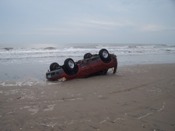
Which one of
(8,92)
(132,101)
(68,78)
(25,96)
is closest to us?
(132,101)

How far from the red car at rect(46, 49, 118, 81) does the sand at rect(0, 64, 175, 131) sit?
2772mm

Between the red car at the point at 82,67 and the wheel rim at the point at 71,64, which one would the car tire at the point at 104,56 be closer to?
the red car at the point at 82,67

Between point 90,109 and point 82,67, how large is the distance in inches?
228

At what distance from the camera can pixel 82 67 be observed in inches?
450

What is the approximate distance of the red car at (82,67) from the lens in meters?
11.0

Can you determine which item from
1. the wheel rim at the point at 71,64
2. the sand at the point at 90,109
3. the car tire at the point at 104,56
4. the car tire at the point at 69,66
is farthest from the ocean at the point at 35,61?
the car tire at the point at 104,56

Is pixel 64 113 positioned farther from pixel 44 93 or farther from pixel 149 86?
pixel 149 86

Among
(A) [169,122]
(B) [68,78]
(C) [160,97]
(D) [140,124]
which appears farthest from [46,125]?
(B) [68,78]

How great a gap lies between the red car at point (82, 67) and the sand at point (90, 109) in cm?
277

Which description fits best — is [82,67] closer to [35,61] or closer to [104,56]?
[104,56]

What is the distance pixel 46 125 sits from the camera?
4.74m

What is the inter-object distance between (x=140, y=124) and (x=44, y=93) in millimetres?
3964

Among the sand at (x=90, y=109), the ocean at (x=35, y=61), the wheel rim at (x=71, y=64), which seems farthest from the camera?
the wheel rim at (x=71, y=64)

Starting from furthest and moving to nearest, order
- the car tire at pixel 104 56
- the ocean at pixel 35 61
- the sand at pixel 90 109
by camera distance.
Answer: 1. the car tire at pixel 104 56
2. the ocean at pixel 35 61
3. the sand at pixel 90 109
